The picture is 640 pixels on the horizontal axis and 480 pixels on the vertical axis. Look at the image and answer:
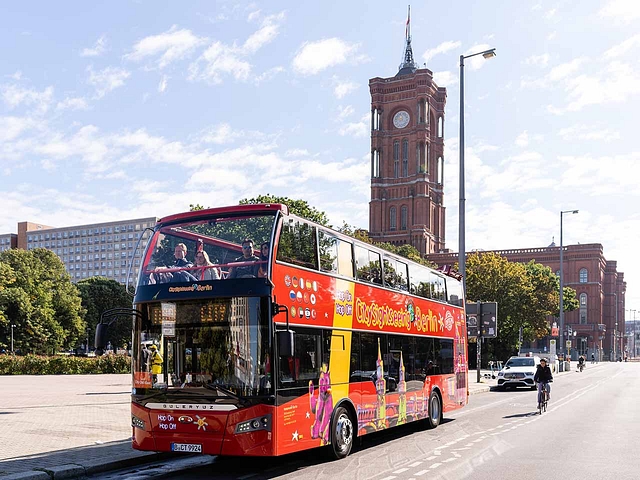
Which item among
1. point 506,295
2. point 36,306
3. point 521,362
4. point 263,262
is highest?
point 263,262

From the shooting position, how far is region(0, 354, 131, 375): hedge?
38656 millimetres

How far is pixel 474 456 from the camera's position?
1209 centimetres

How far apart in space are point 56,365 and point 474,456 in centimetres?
3193

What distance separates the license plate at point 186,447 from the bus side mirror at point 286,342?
1826mm

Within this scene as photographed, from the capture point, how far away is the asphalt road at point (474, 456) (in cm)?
1046

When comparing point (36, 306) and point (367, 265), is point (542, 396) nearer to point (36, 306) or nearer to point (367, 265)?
point (367, 265)

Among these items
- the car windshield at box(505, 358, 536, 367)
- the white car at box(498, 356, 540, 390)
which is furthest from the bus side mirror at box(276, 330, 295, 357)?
the car windshield at box(505, 358, 536, 367)

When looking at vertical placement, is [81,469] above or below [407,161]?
below

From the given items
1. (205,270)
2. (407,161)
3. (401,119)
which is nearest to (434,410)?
(205,270)

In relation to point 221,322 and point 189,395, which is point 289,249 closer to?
point 221,322

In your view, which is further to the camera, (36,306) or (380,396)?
(36,306)

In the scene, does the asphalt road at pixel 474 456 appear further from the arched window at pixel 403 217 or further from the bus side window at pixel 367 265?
the arched window at pixel 403 217

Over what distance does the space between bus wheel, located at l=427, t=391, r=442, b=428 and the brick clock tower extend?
96205mm

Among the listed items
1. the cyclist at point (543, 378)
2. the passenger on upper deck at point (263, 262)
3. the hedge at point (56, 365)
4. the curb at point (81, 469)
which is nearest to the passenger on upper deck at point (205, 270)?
the passenger on upper deck at point (263, 262)
